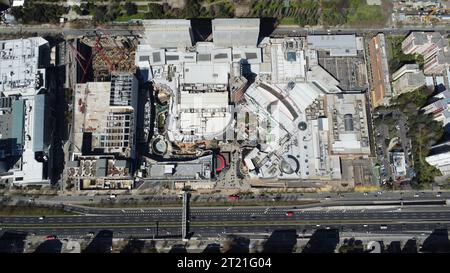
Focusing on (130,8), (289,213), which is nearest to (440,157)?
(289,213)

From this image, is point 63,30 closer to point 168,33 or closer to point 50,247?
point 168,33

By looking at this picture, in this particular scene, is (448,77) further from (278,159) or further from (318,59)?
(278,159)

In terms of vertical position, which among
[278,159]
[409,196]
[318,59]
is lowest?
[409,196]

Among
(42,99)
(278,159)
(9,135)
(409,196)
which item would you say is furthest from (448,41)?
(9,135)

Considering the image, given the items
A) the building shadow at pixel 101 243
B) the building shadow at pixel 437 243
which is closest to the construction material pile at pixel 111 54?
the building shadow at pixel 101 243

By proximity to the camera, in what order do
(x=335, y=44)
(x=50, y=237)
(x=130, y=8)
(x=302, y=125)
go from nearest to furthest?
(x=50, y=237) < (x=302, y=125) < (x=335, y=44) < (x=130, y=8)

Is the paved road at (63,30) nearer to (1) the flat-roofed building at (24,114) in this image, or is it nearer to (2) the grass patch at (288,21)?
(1) the flat-roofed building at (24,114)
